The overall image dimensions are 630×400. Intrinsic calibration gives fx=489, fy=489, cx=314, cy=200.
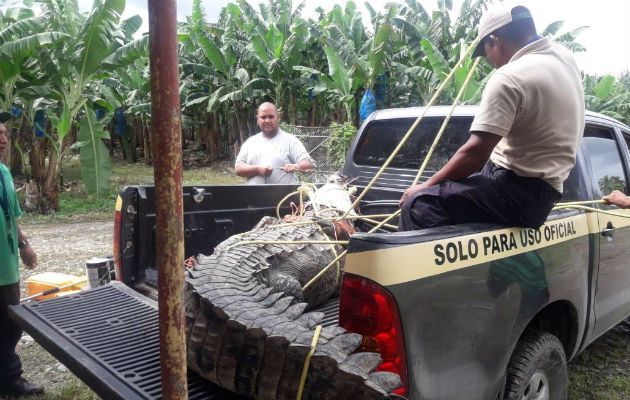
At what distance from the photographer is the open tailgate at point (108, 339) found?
1.87 m

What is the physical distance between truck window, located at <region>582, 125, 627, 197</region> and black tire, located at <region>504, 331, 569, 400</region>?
1098mm

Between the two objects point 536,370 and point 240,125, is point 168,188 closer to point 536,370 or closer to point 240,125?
point 536,370

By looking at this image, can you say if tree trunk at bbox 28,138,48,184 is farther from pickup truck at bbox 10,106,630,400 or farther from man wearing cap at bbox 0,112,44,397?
pickup truck at bbox 10,106,630,400

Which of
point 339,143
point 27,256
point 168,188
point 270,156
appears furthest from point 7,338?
point 339,143

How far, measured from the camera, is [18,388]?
3.10m

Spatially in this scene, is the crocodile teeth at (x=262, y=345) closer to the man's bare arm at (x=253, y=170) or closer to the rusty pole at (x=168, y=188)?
the rusty pole at (x=168, y=188)

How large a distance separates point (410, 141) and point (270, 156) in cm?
157

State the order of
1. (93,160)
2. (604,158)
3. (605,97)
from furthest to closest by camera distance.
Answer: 1. (605,97)
2. (93,160)
3. (604,158)

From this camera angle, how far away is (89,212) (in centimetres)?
1020

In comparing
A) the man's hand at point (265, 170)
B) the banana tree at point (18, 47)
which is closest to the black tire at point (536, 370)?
the man's hand at point (265, 170)

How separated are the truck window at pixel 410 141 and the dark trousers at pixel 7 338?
8.76 feet

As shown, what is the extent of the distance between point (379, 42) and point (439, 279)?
966cm

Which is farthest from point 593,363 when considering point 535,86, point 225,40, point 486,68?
point 225,40

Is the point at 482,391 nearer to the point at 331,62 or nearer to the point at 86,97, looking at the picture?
the point at 86,97
